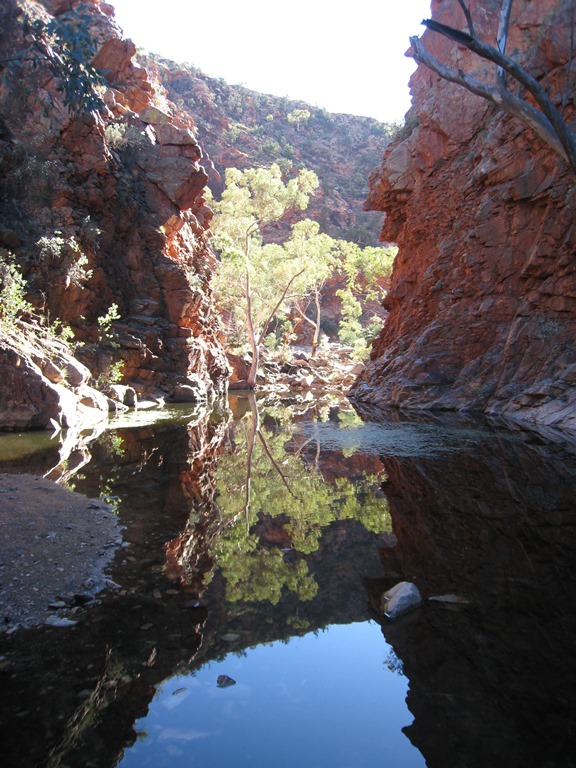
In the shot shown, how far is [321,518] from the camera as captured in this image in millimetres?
5926

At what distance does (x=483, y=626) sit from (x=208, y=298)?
28590 millimetres

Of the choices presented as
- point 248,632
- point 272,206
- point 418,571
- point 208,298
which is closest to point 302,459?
point 418,571

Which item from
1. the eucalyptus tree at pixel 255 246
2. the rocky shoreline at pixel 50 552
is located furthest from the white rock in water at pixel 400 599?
the eucalyptus tree at pixel 255 246

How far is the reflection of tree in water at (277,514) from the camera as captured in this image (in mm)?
4234

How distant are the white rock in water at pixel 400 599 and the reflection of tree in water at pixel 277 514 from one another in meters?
0.57

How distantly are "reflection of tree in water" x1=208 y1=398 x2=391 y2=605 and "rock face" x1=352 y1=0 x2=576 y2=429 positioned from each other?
6.78 meters

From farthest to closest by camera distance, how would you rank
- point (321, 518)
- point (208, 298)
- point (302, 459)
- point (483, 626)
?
1. point (208, 298)
2. point (302, 459)
3. point (321, 518)
4. point (483, 626)

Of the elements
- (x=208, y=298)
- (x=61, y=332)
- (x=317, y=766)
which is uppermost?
(x=208, y=298)

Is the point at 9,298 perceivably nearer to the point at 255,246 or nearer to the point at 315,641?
the point at 315,641

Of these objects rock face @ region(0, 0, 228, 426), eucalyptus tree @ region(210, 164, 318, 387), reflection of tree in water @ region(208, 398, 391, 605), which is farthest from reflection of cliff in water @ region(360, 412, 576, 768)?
eucalyptus tree @ region(210, 164, 318, 387)

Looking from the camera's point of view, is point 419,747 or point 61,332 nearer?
point 419,747

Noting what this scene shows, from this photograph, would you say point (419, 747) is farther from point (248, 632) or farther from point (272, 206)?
point (272, 206)

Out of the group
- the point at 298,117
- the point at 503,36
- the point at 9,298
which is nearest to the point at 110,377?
the point at 9,298

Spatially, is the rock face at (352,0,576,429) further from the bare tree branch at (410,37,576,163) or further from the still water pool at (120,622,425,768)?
the still water pool at (120,622,425,768)
